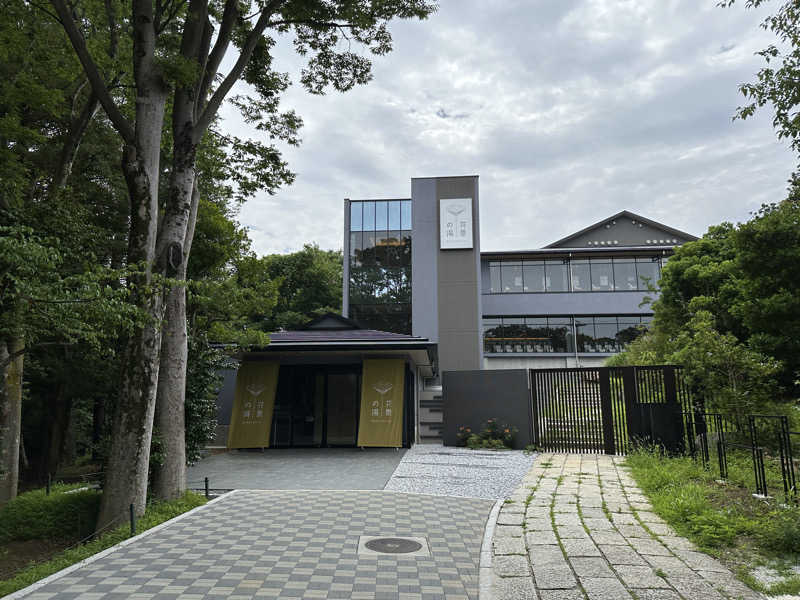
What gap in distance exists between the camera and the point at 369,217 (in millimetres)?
30469

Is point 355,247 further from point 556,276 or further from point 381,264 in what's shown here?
point 556,276

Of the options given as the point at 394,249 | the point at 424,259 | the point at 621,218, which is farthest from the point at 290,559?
the point at 621,218

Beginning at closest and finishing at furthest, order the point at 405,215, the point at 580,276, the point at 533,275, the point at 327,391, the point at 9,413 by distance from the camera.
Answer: the point at 9,413 < the point at 327,391 < the point at 405,215 < the point at 580,276 < the point at 533,275

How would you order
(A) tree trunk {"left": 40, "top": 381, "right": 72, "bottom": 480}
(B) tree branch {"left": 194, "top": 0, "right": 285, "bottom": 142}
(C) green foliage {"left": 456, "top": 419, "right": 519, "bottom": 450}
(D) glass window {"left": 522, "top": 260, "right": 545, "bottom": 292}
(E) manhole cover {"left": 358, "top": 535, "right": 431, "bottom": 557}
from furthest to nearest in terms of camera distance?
(D) glass window {"left": 522, "top": 260, "right": 545, "bottom": 292}
(A) tree trunk {"left": 40, "top": 381, "right": 72, "bottom": 480}
(C) green foliage {"left": 456, "top": 419, "right": 519, "bottom": 450}
(B) tree branch {"left": 194, "top": 0, "right": 285, "bottom": 142}
(E) manhole cover {"left": 358, "top": 535, "right": 431, "bottom": 557}

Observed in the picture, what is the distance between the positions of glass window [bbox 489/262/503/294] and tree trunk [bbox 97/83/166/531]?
1031 inches

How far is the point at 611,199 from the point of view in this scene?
121 feet

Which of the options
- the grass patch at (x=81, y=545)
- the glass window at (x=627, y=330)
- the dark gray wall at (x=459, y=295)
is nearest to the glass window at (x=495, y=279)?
the dark gray wall at (x=459, y=295)

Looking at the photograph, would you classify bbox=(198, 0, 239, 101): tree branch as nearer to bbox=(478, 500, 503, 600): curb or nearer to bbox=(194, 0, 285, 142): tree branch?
bbox=(194, 0, 285, 142): tree branch

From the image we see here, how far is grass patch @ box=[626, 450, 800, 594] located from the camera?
505cm

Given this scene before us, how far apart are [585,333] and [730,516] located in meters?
26.7

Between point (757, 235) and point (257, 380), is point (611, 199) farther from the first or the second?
point (257, 380)

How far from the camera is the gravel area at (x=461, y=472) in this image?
9.05m

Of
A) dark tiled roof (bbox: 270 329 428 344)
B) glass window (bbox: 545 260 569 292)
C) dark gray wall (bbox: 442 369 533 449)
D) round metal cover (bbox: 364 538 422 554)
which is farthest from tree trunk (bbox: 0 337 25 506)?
glass window (bbox: 545 260 569 292)

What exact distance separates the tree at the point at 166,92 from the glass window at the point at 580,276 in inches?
943
